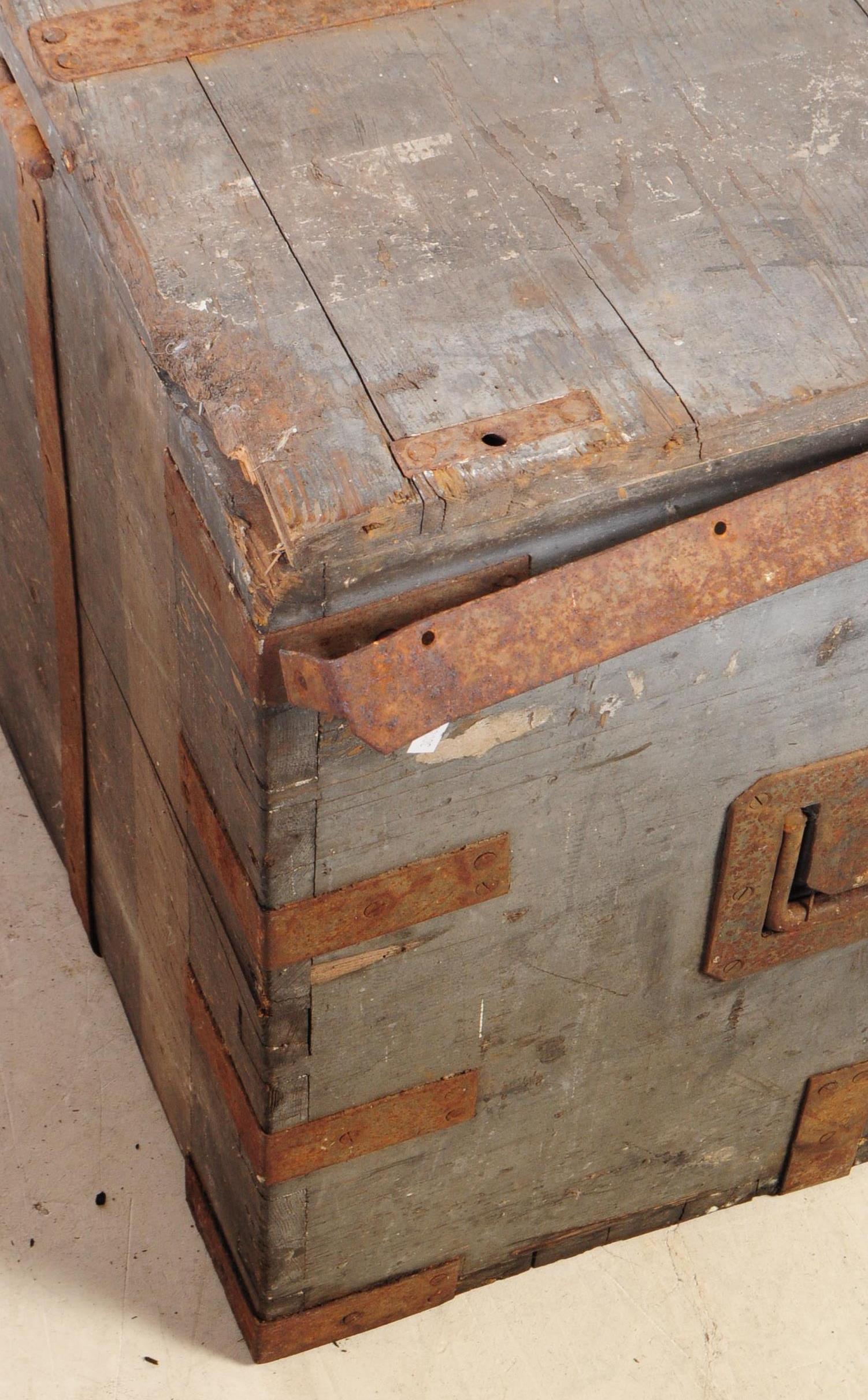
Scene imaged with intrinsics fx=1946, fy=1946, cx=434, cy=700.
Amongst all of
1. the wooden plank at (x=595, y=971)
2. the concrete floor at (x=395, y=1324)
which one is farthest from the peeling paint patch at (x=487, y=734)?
the concrete floor at (x=395, y=1324)

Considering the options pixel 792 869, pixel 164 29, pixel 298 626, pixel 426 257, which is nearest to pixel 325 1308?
pixel 792 869

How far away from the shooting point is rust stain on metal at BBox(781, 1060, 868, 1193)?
2959 mm

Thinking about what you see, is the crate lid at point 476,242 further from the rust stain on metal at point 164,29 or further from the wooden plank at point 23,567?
the wooden plank at point 23,567

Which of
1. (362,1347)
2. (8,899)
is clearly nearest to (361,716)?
(362,1347)

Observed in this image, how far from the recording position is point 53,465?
2781 mm

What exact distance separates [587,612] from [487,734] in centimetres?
22

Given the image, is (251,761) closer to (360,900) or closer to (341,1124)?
(360,900)

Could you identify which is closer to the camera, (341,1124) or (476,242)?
(476,242)

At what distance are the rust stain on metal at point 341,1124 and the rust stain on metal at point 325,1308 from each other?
33 centimetres

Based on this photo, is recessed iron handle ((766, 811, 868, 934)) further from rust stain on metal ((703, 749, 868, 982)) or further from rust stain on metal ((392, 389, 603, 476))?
rust stain on metal ((392, 389, 603, 476))

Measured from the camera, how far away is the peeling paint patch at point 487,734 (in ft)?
7.34

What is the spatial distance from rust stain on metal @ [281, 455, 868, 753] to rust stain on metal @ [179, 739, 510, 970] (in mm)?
314

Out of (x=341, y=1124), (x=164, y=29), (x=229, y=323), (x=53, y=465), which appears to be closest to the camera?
(x=229, y=323)

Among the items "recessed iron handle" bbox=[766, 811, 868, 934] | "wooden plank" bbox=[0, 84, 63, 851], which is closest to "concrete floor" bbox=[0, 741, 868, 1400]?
"wooden plank" bbox=[0, 84, 63, 851]
